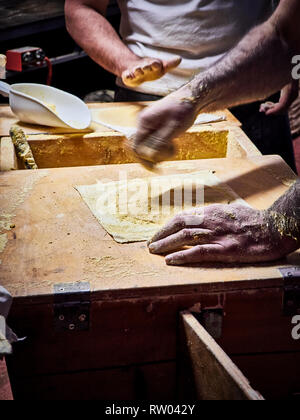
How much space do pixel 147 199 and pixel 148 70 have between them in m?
0.71

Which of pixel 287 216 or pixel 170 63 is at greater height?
pixel 170 63

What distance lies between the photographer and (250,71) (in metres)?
1.75

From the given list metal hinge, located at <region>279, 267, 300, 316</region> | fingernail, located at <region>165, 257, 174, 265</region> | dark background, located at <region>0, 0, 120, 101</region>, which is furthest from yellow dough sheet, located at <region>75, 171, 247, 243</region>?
dark background, located at <region>0, 0, 120, 101</region>

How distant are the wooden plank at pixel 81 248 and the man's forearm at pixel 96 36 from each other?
830 mm

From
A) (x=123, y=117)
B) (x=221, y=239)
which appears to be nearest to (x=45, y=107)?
(x=123, y=117)

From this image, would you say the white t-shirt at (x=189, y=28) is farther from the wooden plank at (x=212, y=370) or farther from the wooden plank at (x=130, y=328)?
the wooden plank at (x=212, y=370)

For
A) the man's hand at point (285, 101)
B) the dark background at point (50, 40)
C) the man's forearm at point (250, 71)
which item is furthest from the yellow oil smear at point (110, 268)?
the dark background at point (50, 40)

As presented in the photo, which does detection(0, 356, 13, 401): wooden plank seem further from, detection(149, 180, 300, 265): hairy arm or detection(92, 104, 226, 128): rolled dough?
detection(92, 104, 226, 128): rolled dough

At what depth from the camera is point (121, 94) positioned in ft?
8.65

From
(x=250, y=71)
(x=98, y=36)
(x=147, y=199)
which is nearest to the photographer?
(x=147, y=199)

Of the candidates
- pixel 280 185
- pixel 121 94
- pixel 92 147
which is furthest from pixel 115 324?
pixel 121 94

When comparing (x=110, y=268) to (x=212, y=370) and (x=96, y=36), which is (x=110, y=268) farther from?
(x=96, y=36)

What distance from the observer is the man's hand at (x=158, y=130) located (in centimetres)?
143

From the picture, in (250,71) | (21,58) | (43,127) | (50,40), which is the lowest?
(43,127)
